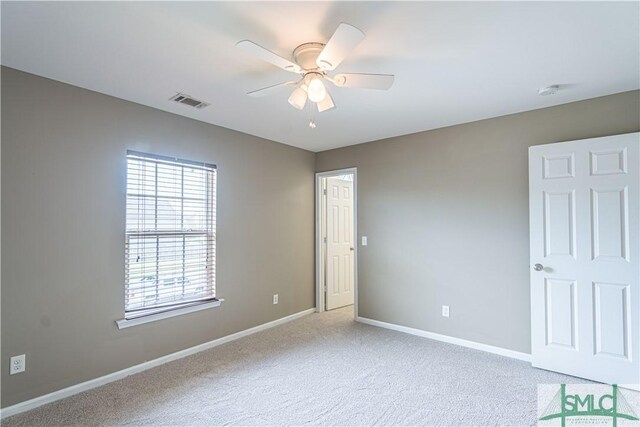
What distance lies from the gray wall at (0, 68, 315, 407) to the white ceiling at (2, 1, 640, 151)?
11.2 inches

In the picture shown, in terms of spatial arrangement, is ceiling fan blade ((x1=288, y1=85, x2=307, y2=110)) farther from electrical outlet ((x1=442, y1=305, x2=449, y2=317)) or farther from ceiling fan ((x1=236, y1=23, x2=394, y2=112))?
electrical outlet ((x1=442, y1=305, x2=449, y2=317))

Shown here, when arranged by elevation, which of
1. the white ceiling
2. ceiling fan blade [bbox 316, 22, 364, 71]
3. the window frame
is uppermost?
the white ceiling

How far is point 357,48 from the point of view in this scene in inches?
80.0

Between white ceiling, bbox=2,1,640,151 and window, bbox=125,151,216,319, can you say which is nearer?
white ceiling, bbox=2,1,640,151

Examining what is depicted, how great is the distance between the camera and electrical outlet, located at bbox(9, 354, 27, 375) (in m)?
2.23

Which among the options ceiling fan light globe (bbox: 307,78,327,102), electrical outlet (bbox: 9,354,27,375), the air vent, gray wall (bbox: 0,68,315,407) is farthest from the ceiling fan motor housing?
electrical outlet (bbox: 9,354,27,375)

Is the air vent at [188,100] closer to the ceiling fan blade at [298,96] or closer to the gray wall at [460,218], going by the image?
the ceiling fan blade at [298,96]

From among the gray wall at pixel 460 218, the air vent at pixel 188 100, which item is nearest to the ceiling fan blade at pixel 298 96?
the air vent at pixel 188 100

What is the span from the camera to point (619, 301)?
2605mm

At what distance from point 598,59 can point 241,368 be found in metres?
3.60

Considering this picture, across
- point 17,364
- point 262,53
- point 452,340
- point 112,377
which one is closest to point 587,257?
point 452,340

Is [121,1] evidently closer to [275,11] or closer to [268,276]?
[275,11]

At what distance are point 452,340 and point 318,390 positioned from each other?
1763 millimetres

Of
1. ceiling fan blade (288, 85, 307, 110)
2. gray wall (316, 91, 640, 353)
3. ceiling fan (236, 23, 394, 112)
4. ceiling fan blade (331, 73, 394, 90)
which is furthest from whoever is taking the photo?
gray wall (316, 91, 640, 353)
